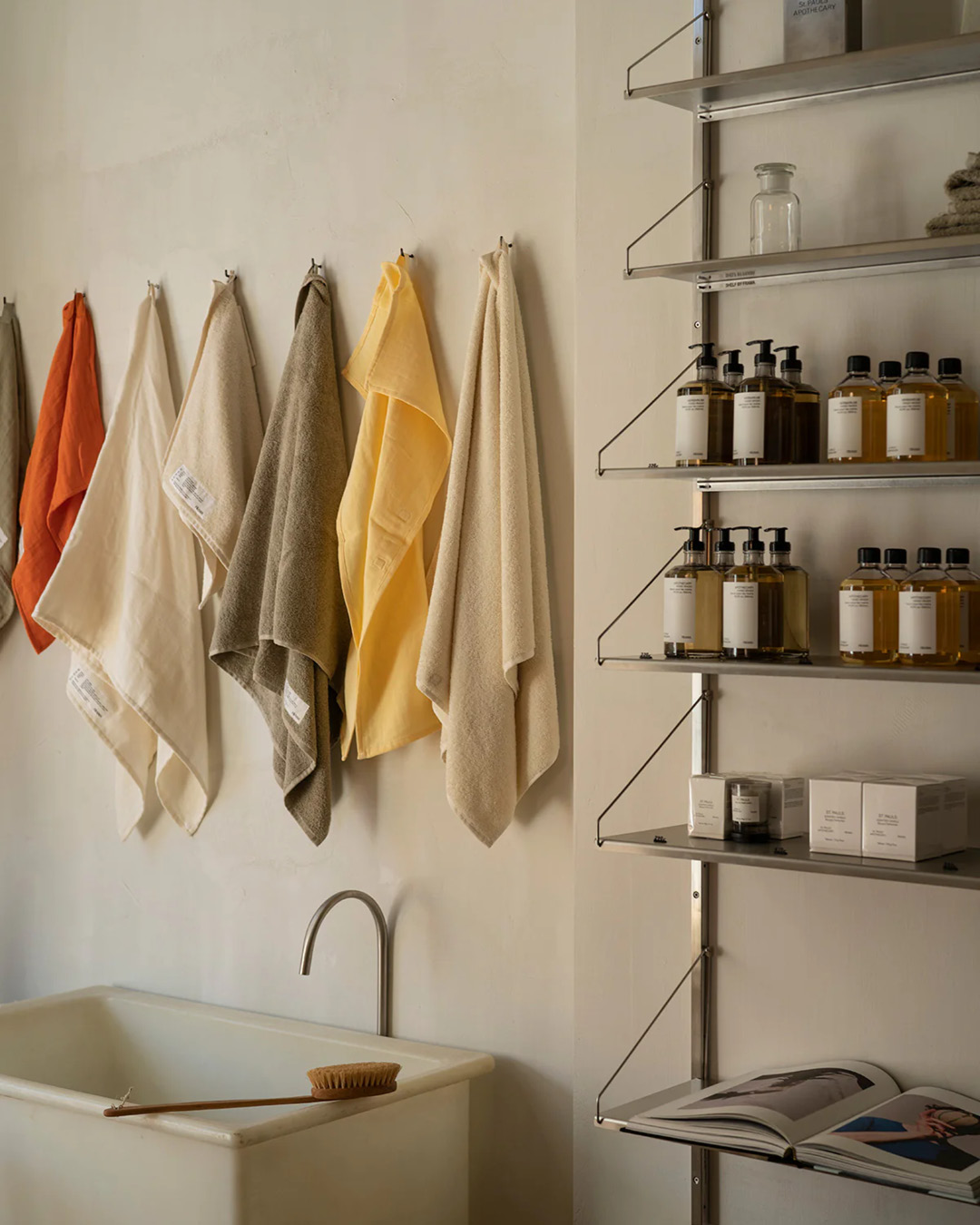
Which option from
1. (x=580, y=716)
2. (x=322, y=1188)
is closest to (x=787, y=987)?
(x=580, y=716)

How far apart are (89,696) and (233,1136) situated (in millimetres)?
1162

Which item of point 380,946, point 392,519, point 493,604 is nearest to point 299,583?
point 392,519

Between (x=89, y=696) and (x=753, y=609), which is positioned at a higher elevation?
(x=753, y=609)

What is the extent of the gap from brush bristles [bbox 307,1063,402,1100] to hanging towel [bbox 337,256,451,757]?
55 centimetres

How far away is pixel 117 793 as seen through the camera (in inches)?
112

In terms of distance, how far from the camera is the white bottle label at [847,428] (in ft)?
5.71

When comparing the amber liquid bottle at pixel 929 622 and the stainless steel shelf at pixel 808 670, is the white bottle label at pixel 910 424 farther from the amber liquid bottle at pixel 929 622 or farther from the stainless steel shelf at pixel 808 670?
the stainless steel shelf at pixel 808 670

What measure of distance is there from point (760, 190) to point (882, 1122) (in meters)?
1.21

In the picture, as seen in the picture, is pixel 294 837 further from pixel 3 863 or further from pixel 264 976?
pixel 3 863

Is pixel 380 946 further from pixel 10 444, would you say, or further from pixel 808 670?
pixel 10 444

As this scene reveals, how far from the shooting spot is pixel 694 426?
72.6 inches

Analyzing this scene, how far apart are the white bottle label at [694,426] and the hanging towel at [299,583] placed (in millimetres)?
786

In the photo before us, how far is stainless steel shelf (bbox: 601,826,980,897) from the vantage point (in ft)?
5.31

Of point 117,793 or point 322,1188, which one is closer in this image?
point 322,1188
